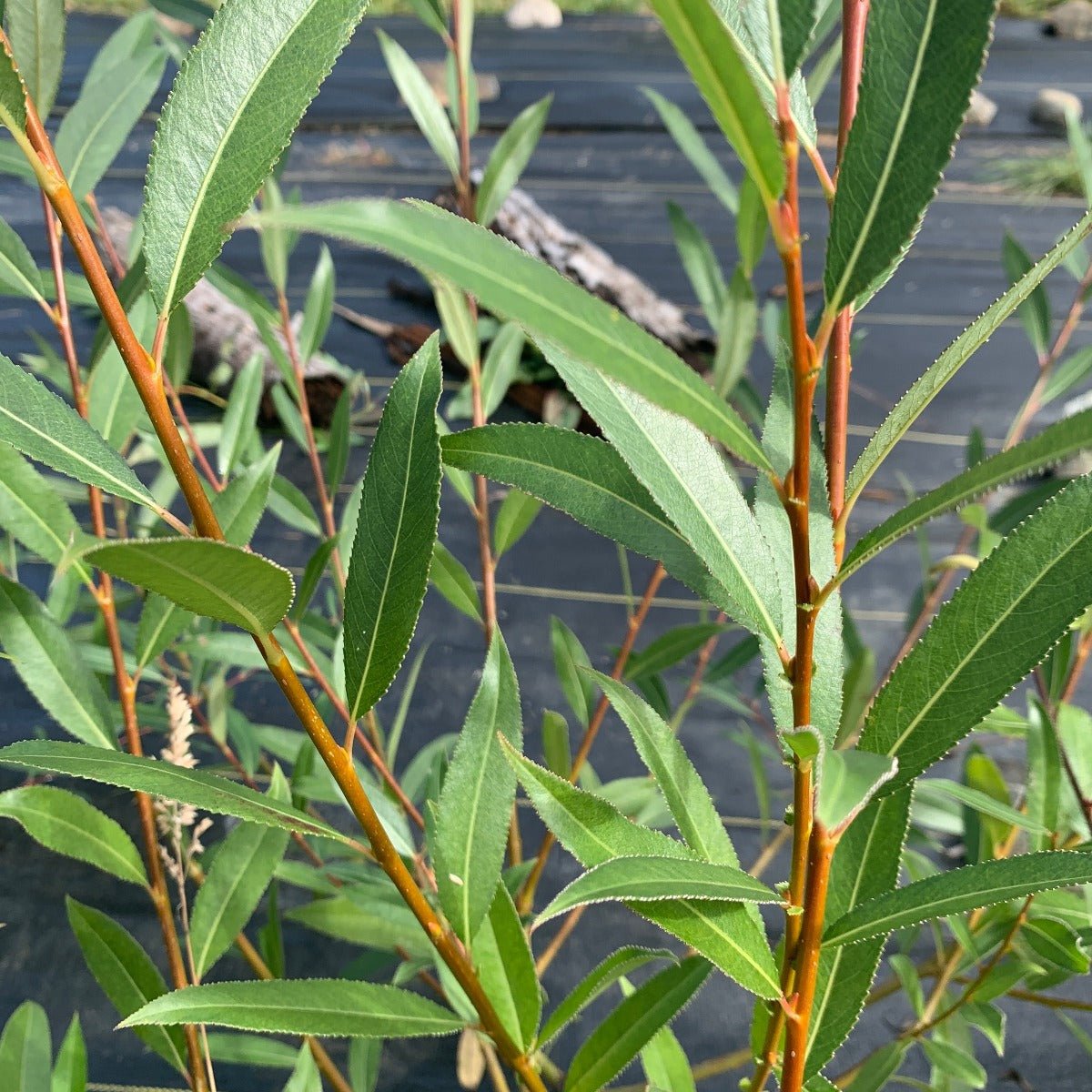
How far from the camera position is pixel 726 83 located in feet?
0.80

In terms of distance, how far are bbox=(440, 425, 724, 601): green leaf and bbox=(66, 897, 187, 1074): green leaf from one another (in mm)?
408

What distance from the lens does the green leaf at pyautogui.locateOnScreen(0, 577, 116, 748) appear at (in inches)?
23.3

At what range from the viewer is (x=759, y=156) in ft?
0.83

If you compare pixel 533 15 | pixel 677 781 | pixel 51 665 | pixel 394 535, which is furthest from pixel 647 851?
pixel 533 15

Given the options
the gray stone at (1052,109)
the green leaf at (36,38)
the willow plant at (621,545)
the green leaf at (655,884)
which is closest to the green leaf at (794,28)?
the willow plant at (621,545)

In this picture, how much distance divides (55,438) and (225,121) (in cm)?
12

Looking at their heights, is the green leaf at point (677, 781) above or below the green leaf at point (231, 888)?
above

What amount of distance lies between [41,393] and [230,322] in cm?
228

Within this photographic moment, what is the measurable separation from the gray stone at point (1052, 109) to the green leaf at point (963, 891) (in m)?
4.16

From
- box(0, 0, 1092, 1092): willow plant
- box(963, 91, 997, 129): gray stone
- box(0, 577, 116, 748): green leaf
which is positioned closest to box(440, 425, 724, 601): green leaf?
box(0, 0, 1092, 1092): willow plant

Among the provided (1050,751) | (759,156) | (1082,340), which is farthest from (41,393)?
(1082,340)

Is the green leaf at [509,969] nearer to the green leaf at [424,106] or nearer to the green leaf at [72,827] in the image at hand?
the green leaf at [72,827]

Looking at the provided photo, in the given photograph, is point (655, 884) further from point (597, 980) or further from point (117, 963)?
point (117, 963)

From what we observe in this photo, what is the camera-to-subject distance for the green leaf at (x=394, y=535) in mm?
418
